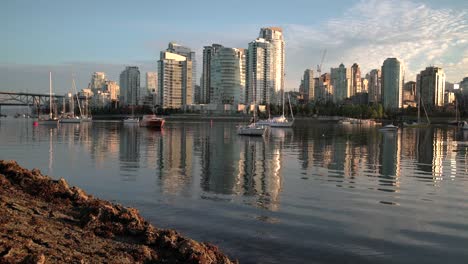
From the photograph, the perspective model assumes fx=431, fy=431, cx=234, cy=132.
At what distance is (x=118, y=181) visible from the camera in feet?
73.0

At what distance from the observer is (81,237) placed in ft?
31.2

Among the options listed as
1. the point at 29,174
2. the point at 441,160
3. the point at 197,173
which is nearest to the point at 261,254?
the point at 29,174

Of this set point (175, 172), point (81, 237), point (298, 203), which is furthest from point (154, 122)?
point (81, 237)

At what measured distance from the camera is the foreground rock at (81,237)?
7.94 m

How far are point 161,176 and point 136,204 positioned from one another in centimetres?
747

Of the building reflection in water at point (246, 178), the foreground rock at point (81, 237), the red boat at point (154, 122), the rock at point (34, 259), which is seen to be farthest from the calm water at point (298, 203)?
the red boat at point (154, 122)

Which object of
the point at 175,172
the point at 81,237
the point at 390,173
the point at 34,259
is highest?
the point at 34,259

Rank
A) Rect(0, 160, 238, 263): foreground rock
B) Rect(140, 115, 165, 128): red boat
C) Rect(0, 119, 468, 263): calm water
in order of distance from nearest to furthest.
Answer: Rect(0, 160, 238, 263): foreground rock
Rect(0, 119, 468, 263): calm water
Rect(140, 115, 165, 128): red boat

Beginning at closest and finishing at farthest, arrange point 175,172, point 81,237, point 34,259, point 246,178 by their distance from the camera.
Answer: point 34,259, point 81,237, point 246,178, point 175,172

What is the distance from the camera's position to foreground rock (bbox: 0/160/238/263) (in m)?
7.94

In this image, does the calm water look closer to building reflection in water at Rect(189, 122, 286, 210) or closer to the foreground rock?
building reflection in water at Rect(189, 122, 286, 210)

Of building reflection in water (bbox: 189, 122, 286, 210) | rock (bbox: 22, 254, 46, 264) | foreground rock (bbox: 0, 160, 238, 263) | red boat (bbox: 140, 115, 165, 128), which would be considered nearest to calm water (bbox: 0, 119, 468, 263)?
building reflection in water (bbox: 189, 122, 286, 210)

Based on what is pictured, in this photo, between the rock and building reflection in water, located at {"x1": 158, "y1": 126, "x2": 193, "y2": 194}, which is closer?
the rock

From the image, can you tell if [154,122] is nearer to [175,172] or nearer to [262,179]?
[175,172]
